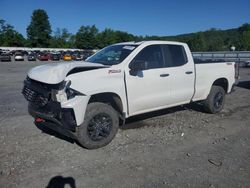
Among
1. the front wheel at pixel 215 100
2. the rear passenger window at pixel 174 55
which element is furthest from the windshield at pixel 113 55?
the front wheel at pixel 215 100

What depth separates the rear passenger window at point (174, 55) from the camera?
246 inches

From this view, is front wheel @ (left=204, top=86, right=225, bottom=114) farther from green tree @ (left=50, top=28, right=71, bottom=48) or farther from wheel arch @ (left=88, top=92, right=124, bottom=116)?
green tree @ (left=50, top=28, right=71, bottom=48)

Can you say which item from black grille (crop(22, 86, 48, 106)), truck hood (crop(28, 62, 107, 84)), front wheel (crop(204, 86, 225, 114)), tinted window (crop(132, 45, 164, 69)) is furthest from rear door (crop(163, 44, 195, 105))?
black grille (crop(22, 86, 48, 106))

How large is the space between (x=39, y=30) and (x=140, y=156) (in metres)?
122

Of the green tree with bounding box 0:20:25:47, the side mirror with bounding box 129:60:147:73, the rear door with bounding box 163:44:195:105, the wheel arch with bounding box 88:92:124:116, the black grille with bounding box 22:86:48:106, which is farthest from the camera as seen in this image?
the green tree with bounding box 0:20:25:47

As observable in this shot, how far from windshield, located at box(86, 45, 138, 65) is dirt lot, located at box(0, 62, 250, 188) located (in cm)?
158

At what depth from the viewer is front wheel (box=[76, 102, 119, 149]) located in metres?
4.80

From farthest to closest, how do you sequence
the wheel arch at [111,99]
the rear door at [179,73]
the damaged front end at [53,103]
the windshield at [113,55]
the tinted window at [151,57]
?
the rear door at [179,73] → the tinted window at [151,57] → the windshield at [113,55] → the wheel arch at [111,99] → the damaged front end at [53,103]

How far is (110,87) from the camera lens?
197 inches

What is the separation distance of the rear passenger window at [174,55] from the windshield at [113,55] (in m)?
0.87

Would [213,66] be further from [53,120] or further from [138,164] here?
[53,120]

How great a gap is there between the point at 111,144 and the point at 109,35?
390 feet

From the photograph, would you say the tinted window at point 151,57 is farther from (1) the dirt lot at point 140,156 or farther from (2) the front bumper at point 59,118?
(2) the front bumper at point 59,118

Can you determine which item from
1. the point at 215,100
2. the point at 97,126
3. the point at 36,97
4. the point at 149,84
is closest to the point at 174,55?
the point at 149,84
